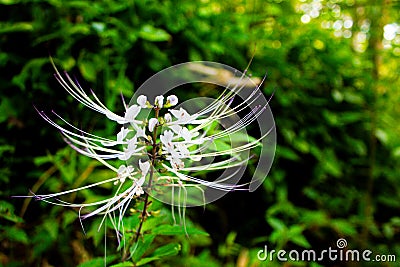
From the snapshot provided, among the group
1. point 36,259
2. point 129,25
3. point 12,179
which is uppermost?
point 129,25

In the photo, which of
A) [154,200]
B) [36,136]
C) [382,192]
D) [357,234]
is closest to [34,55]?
[36,136]

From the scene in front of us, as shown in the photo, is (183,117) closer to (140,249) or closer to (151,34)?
(140,249)

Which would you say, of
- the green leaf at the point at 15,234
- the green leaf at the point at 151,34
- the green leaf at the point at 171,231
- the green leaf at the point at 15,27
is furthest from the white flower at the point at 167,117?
the green leaf at the point at 15,27

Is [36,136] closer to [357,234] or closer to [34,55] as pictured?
[34,55]

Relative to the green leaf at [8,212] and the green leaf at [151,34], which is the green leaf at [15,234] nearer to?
the green leaf at [8,212]

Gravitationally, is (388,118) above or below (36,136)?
above

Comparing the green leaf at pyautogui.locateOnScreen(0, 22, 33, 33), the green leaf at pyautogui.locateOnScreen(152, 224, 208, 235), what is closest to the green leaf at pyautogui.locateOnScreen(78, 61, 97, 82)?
the green leaf at pyautogui.locateOnScreen(0, 22, 33, 33)
